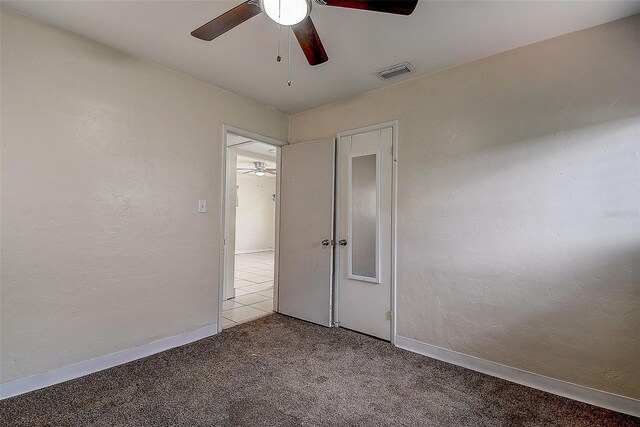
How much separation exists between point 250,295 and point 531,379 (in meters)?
3.55

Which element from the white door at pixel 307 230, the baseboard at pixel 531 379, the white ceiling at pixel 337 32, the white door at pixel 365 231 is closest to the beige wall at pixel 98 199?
the white ceiling at pixel 337 32

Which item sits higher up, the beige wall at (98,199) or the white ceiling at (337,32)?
the white ceiling at (337,32)

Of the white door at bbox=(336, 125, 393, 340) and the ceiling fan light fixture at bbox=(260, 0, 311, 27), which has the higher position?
the ceiling fan light fixture at bbox=(260, 0, 311, 27)

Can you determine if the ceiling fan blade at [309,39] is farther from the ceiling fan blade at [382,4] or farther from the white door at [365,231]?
the white door at [365,231]

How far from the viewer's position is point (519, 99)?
2262 millimetres

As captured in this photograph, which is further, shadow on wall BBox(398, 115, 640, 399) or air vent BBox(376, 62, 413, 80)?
air vent BBox(376, 62, 413, 80)

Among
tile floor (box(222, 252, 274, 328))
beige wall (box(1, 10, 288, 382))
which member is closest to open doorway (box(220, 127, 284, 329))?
tile floor (box(222, 252, 274, 328))

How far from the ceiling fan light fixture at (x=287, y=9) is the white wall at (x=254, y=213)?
7.58 m

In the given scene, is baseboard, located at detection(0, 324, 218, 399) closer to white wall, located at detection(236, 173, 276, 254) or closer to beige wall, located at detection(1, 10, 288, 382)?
beige wall, located at detection(1, 10, 288, 382)

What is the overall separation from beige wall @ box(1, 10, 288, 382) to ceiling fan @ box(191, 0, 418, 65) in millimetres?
1187

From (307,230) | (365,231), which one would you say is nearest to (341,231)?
(365,231)

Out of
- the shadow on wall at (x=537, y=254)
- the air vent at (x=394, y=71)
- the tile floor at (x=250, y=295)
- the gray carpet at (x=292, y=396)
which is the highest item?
the air vent at (x=394, y=71)

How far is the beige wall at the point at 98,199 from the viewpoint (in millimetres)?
1957

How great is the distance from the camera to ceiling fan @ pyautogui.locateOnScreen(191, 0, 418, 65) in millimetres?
1395
